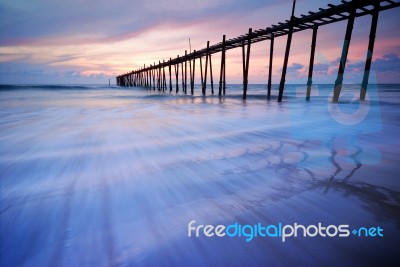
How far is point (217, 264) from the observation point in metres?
1.25

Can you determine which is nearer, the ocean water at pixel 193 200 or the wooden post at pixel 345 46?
the ocean water at pixel 193 200

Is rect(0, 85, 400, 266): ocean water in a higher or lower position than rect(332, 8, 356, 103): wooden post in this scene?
lower

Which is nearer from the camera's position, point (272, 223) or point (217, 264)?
point (217, 264)

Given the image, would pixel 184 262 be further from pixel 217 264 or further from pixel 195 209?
pixel 195 209

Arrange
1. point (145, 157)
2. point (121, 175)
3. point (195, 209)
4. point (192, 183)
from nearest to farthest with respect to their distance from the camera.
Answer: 1. point (195, 209)
2. point (192, 183)
3. point (121, 175)
4. point (145, 157)

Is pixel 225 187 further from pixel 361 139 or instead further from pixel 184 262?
pixel 361 139

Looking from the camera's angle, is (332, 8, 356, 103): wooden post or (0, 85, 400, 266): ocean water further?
(332, 8, 356, 103): wooden post

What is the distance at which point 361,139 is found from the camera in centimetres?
380

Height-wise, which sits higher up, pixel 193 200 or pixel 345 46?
pixel 345 46

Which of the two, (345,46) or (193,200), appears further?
(345,46)

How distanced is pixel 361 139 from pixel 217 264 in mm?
3715

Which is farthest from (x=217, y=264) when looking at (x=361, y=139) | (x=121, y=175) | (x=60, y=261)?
(x=361, y=139)

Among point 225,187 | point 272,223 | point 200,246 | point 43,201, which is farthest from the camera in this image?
point 225,187

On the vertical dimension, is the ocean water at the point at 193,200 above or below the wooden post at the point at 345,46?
below
